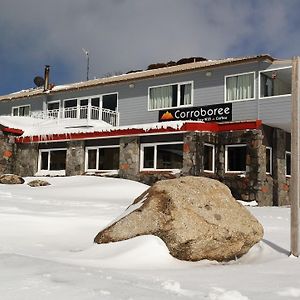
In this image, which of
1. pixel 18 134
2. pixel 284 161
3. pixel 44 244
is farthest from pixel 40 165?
pixel 44 244

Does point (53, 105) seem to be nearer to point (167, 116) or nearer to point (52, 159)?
point (52, 159)

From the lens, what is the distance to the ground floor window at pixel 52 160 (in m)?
Answer: 20.6

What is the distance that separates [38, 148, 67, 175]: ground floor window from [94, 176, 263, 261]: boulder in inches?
594

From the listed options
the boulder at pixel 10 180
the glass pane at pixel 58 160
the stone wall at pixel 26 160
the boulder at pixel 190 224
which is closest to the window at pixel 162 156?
the glass pane at pixel 58 160

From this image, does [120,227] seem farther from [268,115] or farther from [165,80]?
[165,80]

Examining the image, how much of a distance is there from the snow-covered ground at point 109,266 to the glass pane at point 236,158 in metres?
8.78

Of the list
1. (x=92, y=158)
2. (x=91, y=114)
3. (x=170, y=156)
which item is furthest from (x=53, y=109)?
(x=170, y=156)

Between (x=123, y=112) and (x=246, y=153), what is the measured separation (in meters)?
7.56

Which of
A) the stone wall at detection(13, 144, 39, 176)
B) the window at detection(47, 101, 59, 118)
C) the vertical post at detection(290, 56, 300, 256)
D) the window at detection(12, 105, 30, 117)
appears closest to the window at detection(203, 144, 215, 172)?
the stone wall at detection(13, 144, 39, 176)

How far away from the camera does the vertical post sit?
5727 mm

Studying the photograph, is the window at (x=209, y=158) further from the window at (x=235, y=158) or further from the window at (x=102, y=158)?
the window at (x=102, y=158)

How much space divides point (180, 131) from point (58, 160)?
7.25 m

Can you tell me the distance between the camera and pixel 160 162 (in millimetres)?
17734

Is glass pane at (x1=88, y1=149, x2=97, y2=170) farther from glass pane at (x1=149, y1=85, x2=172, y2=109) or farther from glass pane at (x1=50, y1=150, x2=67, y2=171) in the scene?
glass pane at (x1=149, y1=85, x2=172, y2=109)
